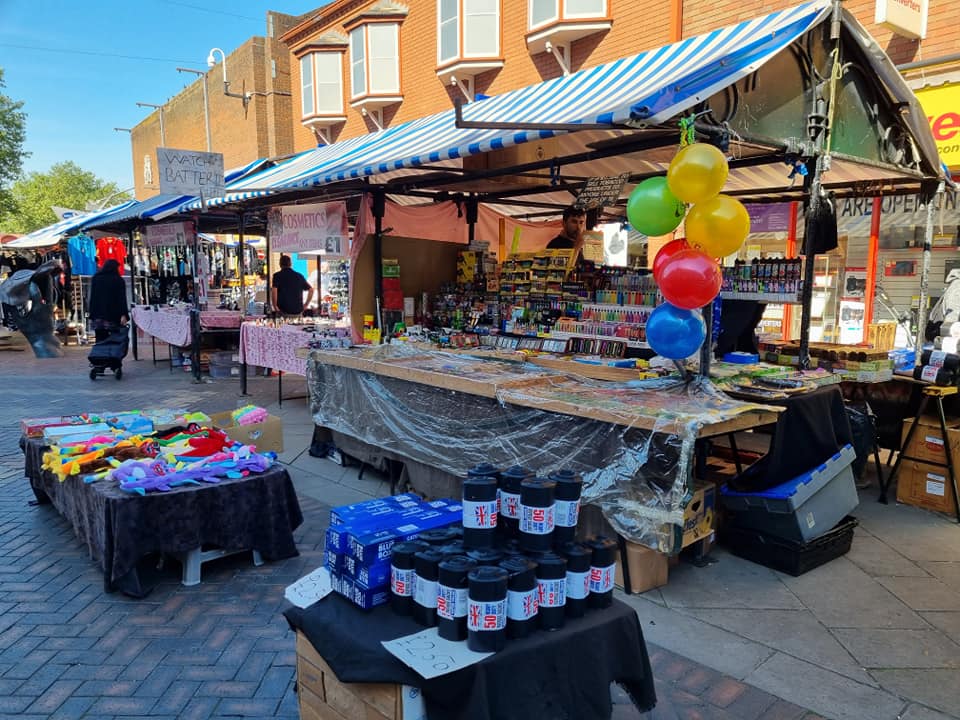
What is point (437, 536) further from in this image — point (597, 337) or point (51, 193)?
point (51, 193)

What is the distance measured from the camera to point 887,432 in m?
6.02

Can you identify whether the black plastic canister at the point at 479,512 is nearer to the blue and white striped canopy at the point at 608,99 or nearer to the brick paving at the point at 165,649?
A: the brick paving at the point at 165,649

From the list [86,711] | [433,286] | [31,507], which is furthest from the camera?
[433,286]

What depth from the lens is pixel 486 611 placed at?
2.00 metres

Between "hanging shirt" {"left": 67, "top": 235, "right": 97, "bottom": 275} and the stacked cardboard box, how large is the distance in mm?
18214

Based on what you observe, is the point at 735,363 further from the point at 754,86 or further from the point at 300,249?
the point at 300,249

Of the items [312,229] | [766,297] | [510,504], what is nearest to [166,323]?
[312,229]

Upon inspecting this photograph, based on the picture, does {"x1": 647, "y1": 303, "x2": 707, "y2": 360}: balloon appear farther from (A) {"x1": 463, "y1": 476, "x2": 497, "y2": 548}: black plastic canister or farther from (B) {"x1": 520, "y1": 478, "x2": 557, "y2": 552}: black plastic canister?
(A) {"x1": 463, "y1": 476, "x2": 497, "y2": 548}: black plastic canister

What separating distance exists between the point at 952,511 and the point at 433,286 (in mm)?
6034

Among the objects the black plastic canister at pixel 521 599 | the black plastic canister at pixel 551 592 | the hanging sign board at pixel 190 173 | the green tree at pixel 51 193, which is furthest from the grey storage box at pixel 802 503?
the green tree at pixel 51 193

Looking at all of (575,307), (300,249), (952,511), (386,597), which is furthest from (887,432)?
(300,249)

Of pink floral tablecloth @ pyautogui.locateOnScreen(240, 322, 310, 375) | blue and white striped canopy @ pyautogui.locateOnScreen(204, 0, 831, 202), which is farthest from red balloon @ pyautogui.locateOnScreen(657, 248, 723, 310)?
pink floral tablecloth @ pyautogui.locateOnScreen(240, 322, 310, 375)

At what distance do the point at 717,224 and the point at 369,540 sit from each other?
2.72 meters

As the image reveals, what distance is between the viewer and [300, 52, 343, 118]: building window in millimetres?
19531
